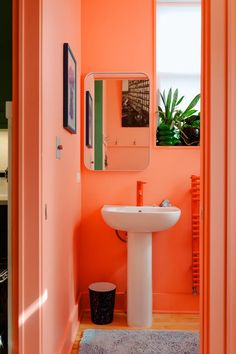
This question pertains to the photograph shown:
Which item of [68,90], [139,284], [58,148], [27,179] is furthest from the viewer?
[139,284]

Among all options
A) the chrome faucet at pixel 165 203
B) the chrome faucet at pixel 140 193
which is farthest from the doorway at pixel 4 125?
the chrome faucet at pixel 165 203

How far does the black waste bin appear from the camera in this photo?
2.28 m

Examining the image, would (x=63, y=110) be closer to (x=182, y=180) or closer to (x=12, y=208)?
(x=12, y=208)

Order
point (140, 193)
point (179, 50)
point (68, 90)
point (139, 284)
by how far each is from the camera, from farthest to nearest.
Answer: point (179, 50), point (140, 193), point (139, 284), point (68, 90)

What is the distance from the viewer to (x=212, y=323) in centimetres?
120

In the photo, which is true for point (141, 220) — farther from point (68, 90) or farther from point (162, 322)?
point (68, 90)

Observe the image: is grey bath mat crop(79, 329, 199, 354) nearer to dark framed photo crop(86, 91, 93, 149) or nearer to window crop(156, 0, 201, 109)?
dark framed photo crop(86, 91, 93, 149)

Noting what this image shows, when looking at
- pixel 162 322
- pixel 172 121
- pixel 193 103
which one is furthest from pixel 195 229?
pixel 193 103

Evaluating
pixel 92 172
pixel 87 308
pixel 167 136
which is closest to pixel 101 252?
pixel 87 308

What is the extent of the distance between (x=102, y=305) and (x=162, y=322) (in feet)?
1.71

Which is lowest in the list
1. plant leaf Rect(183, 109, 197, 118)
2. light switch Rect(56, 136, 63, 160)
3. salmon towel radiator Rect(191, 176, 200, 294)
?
salmon towel radiator Rect(191, 176, 200, 294)

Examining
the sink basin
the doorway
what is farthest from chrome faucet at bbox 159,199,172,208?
the doorway

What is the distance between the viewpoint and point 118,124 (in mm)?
2570

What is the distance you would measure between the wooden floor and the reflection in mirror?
126 centimetres
